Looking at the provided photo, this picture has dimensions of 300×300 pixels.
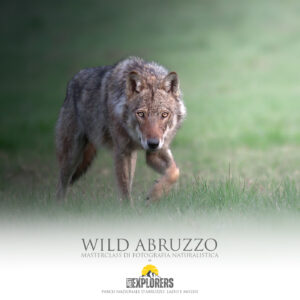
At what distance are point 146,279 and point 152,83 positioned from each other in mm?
2256

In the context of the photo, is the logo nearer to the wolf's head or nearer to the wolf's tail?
the wolf's head

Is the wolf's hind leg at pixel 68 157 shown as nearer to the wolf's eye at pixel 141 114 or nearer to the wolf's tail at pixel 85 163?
the wolf's tail at pixel 85 163

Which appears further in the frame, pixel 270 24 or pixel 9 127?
pixel 270 24

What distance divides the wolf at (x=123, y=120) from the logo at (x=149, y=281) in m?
1.10

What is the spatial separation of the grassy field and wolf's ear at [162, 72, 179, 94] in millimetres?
982

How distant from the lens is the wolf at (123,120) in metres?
6.69

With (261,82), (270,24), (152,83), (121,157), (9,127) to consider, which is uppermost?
(270,24)

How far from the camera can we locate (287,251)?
5789 millimetres

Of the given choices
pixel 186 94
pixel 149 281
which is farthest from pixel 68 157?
pixel 186 94

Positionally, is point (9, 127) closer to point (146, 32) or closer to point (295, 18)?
point (146, 32)

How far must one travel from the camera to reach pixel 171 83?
22.8 feet

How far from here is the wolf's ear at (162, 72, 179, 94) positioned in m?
6.89

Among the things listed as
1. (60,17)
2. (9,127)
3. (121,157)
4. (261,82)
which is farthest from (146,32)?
(121,157)

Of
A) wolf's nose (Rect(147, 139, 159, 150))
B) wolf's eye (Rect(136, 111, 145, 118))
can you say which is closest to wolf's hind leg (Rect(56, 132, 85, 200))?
wolf's eye (Rect(136, 111, 145, 118))
